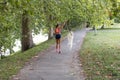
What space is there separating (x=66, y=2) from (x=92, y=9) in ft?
6.19

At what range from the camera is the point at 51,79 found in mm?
10664

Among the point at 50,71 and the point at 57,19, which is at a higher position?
the point at 57,19

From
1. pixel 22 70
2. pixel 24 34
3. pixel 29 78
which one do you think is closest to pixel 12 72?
pixel 22 70

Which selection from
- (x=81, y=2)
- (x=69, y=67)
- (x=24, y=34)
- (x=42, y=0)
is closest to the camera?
(x=69, y=67)

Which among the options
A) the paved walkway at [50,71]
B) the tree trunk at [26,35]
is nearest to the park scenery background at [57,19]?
the tree trunk at [26,35]

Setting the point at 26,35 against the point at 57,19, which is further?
the point at 57,19

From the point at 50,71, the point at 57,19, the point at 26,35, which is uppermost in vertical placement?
the point at 57,19

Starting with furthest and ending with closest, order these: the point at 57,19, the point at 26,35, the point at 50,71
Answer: the point at 57,19
the point at 26,35
the point at 50,71

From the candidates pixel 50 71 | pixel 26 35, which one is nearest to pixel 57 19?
pixel 26 35

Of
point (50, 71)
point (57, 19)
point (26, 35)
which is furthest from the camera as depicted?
point (57, 19)

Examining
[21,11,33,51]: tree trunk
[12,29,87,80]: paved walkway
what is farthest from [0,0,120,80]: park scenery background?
[12,29,87,80]: paved walkway

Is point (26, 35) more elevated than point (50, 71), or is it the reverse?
point (26, 35)

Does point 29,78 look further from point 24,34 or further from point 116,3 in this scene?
point 24,34

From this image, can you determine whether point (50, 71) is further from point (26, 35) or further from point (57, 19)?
point (57, 19)
